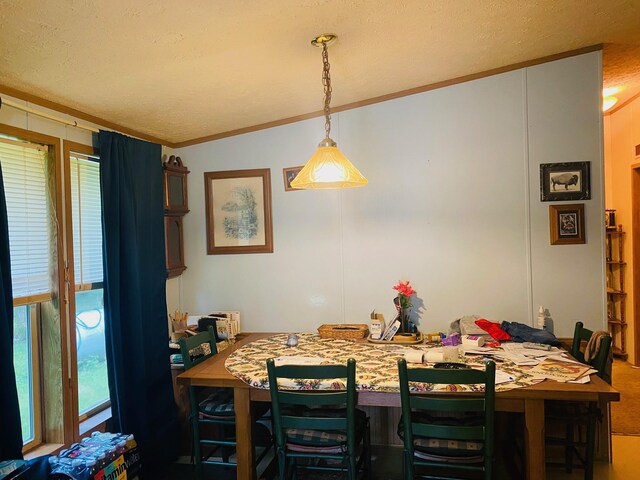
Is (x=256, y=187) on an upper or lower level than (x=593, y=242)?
upper

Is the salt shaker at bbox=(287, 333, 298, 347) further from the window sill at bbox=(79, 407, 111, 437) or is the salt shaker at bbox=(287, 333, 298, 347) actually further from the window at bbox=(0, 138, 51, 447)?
the window at bbox=(0, 138, 51, 447)

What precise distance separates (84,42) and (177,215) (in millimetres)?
1661

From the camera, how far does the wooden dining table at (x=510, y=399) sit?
6.43 feet

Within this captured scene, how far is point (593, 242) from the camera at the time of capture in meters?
2.87

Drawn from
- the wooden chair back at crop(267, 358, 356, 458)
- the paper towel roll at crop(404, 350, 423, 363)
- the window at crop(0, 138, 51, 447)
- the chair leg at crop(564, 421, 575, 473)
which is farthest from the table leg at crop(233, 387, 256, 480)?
the chair leg at crop(564, 421, 575, 473)

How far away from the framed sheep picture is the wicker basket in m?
1.45

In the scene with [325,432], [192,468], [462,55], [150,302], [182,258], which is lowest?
[192,468]

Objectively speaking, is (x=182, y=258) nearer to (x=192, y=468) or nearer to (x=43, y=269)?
(x=43, y=269)

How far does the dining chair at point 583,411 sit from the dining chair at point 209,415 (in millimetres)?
1660

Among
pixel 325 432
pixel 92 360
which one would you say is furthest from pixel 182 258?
pixel 325 432

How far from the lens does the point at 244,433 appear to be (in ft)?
7.48

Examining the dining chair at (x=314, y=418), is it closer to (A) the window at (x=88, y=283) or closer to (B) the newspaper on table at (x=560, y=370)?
(B) the newspaper on table at (x=560, y=370)

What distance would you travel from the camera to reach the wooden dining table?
6.43ft

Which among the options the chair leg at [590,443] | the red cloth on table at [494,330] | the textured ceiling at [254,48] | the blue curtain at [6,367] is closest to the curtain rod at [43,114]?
the textured ceiling at [254,48]
